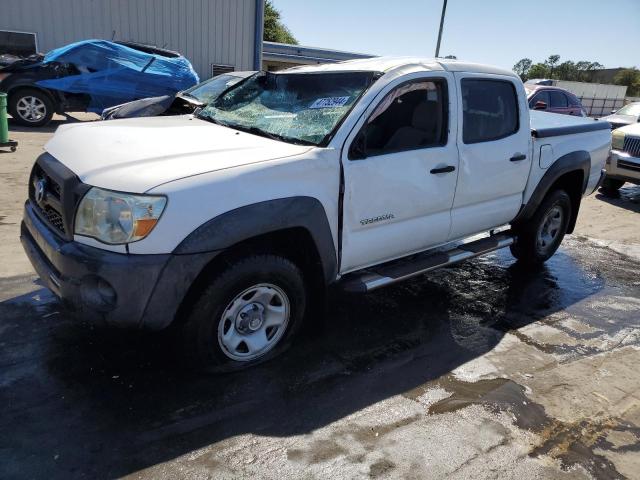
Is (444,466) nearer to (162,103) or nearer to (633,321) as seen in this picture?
(633,321)

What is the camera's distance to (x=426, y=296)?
4645 millimetres

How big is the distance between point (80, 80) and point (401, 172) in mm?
10228

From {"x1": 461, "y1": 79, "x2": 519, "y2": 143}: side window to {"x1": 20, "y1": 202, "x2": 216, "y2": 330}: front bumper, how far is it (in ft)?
7.94

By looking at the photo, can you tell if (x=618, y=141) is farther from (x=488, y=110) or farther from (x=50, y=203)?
(x=50, y=203)

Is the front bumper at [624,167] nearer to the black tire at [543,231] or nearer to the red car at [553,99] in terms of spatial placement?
the red car at [553,99]

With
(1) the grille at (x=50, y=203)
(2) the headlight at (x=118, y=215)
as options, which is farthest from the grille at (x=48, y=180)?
(2) the headlight at (x=118, y=215)

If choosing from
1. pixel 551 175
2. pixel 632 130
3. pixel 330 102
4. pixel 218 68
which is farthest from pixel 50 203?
pixel 218 68

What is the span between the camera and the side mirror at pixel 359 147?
3.25 meters

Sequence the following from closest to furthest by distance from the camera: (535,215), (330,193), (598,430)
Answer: (598,430) < (330,193) < (535,215)

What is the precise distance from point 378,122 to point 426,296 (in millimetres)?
1830

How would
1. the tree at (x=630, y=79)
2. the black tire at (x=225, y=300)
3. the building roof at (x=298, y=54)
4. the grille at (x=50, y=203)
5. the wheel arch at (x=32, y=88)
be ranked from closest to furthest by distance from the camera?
the black tire at (x=225, y=300), the grille at (x=50, y=203), the wheel arch at (x=32, y=88), the building roof at (x=298, y=54), the tree at (x=630, y=79)

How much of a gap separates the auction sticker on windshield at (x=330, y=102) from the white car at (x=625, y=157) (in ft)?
25.0

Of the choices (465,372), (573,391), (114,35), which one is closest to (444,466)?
(465,372)

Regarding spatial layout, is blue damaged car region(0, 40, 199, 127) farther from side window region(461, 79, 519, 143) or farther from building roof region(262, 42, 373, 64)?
building roof region(262, 42, 373, 64)
